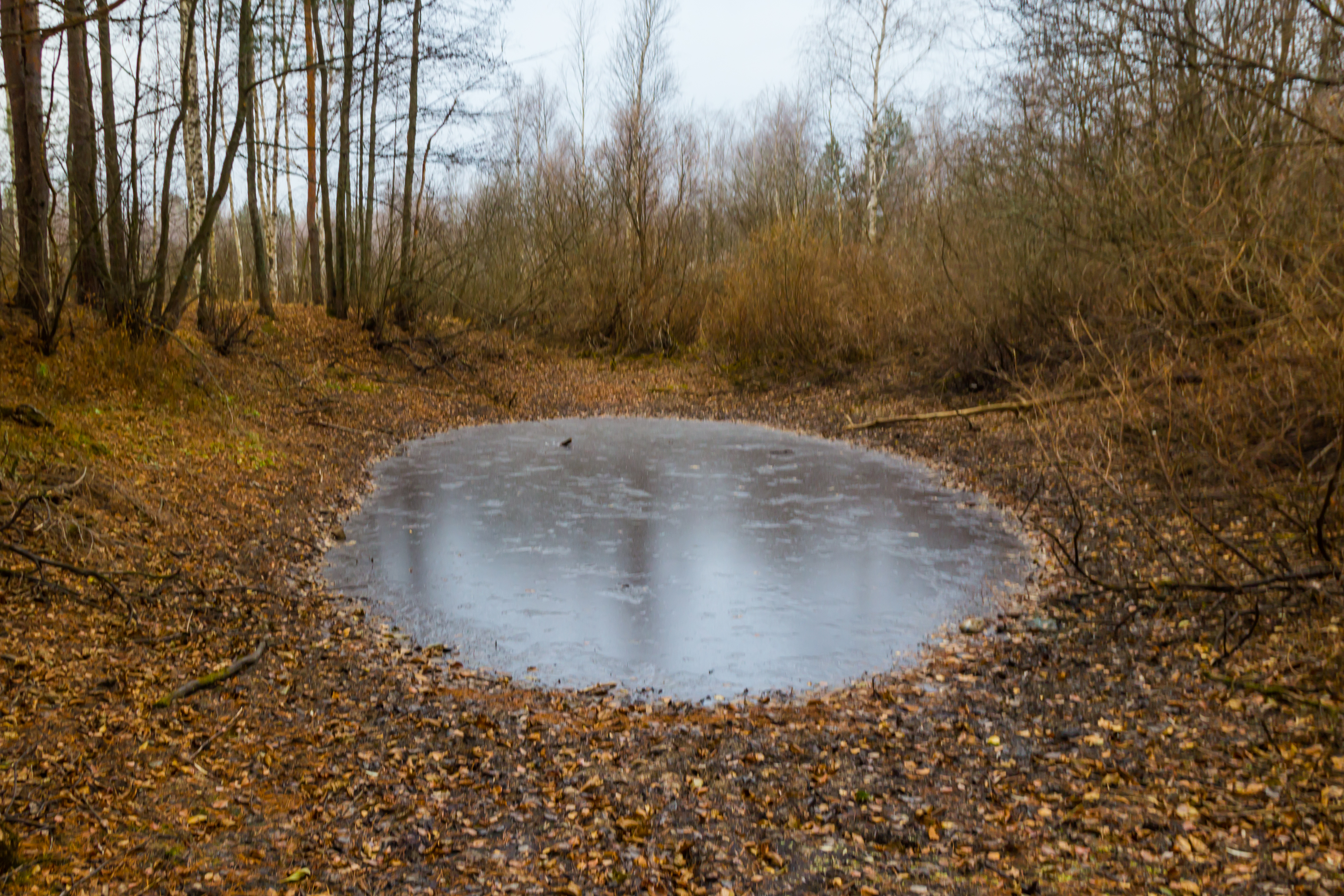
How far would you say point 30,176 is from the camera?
1130cm

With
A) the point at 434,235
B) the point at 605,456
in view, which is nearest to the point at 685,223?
the point at 434,235

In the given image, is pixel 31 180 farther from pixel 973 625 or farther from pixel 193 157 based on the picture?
pixel 973 625

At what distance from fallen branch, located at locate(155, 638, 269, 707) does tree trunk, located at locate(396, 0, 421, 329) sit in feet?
50.6

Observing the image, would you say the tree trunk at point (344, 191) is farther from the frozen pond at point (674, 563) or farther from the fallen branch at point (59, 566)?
the fallen branch at point (59, 566)

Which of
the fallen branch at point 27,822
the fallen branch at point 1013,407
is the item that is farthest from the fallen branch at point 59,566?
the fallen branch at point 1013,407

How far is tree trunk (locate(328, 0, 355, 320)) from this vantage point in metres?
19.7

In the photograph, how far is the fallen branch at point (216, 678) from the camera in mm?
5590

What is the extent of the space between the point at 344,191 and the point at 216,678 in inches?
660

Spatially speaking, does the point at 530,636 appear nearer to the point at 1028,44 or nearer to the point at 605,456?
the point at 605,456

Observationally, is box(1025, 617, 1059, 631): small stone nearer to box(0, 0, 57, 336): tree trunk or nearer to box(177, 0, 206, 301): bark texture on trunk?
box(0, 0, 57, 336): tree trunk

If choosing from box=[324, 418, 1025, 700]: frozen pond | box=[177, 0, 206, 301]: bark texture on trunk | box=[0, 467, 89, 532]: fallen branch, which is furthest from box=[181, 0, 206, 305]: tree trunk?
box=[0, 467, 89, 532]: fallen branch

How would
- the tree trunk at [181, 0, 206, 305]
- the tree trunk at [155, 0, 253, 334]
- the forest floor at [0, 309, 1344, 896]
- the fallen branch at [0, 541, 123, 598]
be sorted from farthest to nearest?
the tree trunk at [181, 0, 206, 305]
the tree trunk at [155, 0, 253, 334]
the fallen branch at [0, 541, 123, 598]
the forest floor at [0, 309, 1344, 896]

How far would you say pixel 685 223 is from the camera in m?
27.7

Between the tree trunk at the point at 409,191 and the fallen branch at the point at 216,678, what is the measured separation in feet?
50.6
